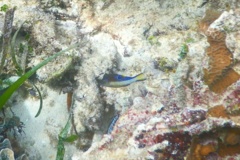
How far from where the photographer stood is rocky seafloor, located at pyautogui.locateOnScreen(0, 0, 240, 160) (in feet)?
5.58

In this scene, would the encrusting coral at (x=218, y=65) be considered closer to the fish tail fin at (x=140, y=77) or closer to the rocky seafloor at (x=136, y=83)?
the rocky seafloor at (x=136, y=83)

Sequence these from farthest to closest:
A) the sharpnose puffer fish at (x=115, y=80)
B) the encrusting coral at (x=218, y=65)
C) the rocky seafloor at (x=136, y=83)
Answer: the sharpnose puffer fish at (x=115, y=80) < the encrusting coral at (x=218, y=65) < the rocky seafloor at (x=136, y=83)

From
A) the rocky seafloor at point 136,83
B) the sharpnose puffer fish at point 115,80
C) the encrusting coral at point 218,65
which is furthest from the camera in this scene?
the sharpnose puffer fish at point 115,80

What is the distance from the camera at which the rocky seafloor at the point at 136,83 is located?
1.70 metres

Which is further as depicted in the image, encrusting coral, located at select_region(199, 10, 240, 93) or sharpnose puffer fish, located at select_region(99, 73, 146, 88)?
sharpnose puffer fish, located at select_region(99, 73, 146, 88)

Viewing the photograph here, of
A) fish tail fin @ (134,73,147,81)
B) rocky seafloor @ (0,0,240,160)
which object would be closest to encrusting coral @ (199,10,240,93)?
rocky seafloor @ (0,0,240,160)

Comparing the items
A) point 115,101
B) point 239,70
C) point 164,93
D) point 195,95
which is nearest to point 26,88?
point 115,101

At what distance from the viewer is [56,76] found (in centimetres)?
277

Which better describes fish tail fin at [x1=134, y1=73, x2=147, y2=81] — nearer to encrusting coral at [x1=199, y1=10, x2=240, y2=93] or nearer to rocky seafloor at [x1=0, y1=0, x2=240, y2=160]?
rocky seafloor at [x1=0, y1=0, x2=240, y2=160]

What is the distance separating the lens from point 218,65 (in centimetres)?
200

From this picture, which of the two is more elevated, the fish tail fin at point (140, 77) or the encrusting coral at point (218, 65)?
the encrusting coral at point (218, 65)

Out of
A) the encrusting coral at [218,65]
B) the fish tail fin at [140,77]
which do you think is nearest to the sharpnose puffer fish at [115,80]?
the fish tail fin at [140,77]

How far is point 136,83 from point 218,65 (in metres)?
1.09

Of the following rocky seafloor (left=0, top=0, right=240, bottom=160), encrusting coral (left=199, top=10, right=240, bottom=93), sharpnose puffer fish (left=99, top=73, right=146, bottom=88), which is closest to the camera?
rocky seafloor (left=0, top=0, right=240, bottom=160)
